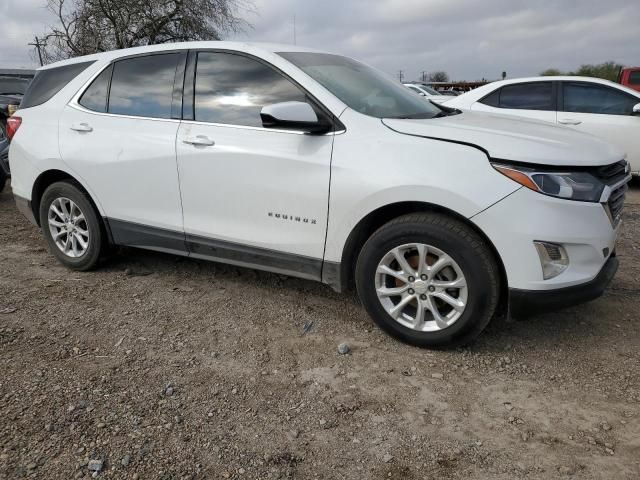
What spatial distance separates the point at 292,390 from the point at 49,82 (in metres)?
3.43

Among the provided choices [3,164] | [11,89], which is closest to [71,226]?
[3,164]

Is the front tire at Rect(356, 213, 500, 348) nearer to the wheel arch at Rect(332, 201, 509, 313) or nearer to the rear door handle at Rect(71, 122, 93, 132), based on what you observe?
the wheel arch at Rect(332, 201, 509, 313)

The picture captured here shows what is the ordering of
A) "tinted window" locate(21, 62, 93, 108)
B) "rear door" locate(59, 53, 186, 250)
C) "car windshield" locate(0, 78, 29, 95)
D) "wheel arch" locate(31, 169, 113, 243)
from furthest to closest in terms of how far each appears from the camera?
"car windshield" locate(0, 78, 29, 95), "tinted window" locate(21, 62, 93, 108), "wheel arch" locate(31, 169, 113, 243), "rear door" locate(59, 53, 186, 250)

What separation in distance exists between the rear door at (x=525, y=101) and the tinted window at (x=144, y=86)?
4856 millimetres

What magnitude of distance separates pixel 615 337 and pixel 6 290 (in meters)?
4.27

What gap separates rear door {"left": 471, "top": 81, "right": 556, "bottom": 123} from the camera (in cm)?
712

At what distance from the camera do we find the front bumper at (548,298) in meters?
2.74

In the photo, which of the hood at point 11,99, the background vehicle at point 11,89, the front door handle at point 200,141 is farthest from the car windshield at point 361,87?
the background vehicle at point 11,89

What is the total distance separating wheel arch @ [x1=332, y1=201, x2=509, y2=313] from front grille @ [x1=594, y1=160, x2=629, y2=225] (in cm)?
68

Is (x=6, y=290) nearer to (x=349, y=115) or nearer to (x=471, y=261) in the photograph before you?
(x=349, y=115)

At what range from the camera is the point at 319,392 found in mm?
2695

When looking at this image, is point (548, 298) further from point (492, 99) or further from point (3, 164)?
point (3, 164)

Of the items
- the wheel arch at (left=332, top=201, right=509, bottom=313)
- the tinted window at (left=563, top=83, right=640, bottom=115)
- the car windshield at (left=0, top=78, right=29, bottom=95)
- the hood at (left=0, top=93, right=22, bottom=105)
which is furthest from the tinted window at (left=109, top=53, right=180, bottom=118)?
the car windshield at (left=0, top=78, right=29, bottom=95)

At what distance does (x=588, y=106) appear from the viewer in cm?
Answer: 707
